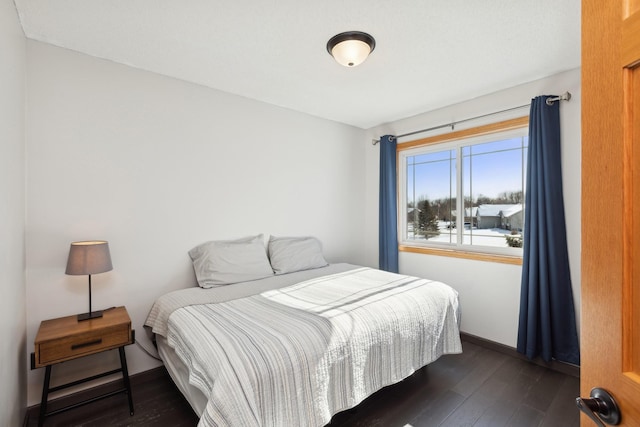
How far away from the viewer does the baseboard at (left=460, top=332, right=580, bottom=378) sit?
7.82 feet

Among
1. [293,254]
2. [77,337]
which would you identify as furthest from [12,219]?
[293,254]

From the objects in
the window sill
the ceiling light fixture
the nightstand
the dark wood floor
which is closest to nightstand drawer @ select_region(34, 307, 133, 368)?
the nightstand

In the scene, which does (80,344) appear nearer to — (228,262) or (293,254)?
(228,262)

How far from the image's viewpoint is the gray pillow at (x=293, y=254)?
2.98 m

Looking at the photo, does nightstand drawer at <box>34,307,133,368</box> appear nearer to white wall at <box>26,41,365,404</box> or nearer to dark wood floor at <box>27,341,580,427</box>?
white wall at <box>26,41,365,404</box>

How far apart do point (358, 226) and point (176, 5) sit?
120 inches

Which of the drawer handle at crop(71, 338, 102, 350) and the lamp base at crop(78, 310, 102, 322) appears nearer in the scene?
→ the drawer handle at crop(71, 338, 102, 350)

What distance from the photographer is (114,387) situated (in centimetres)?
223

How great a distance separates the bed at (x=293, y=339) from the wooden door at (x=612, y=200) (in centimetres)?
108

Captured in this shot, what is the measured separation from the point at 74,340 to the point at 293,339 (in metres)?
1.39

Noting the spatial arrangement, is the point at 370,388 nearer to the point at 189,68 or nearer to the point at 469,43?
the point at 469,43

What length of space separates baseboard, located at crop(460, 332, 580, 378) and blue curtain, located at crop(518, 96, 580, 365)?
0.06m

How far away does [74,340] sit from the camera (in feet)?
5.90

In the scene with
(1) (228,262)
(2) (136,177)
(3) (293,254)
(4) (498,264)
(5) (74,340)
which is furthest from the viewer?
(3) (293,254)
